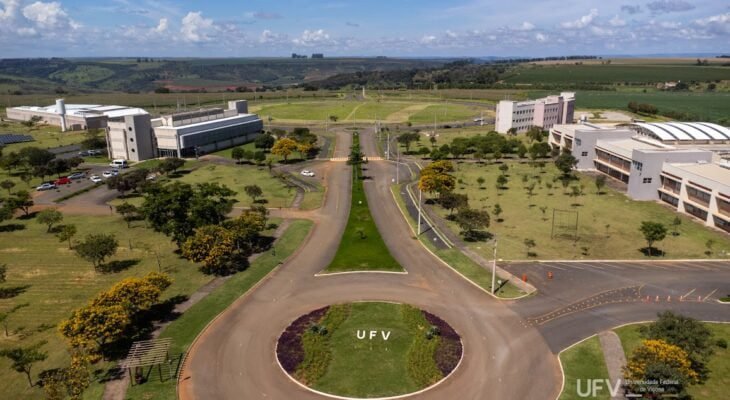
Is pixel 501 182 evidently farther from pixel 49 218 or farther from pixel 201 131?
pixel 201 131

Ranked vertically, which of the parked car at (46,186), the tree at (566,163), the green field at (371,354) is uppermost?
the tree at (566,163)

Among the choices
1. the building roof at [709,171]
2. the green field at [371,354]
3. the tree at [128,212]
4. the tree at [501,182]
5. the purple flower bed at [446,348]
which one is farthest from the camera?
the tree at [501,182]

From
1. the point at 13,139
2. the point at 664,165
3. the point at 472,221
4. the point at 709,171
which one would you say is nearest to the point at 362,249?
the point at 472,221

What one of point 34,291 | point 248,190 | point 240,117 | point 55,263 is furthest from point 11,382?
point 240,117

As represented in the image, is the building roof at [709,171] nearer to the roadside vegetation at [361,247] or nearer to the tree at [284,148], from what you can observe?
the roadside vegetation at [361,247]

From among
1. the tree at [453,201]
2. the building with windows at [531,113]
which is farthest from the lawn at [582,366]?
the building with windows at [531,113]

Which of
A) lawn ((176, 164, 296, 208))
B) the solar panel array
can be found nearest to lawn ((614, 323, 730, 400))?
lawn ((176, 164, 296, 208))

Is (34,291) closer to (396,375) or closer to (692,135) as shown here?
(396,375)
